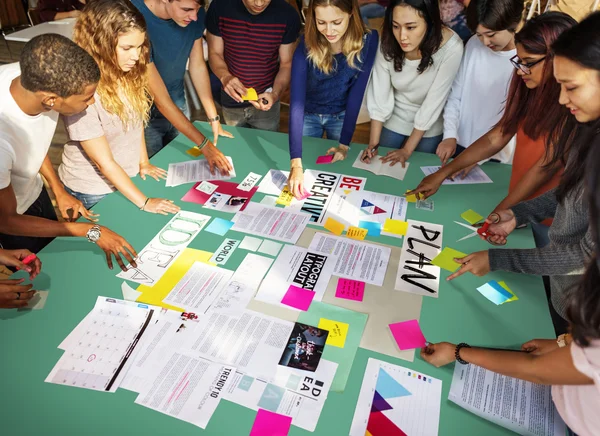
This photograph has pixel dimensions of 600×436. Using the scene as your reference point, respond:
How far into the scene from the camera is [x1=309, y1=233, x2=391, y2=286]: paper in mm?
1345

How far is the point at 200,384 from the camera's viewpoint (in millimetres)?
1035

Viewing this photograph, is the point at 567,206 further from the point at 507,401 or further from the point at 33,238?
the point at 33,238

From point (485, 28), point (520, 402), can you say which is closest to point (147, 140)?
point (485, 28)

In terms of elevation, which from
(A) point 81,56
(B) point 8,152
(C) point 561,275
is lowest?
(C) point 561,275

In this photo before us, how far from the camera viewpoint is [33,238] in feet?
5.52

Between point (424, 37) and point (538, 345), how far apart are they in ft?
4.23

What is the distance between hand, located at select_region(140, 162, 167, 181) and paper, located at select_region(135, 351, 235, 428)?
90cm

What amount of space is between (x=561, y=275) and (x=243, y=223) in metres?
1.02

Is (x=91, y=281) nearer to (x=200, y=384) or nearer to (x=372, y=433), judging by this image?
(x=200, y=384)

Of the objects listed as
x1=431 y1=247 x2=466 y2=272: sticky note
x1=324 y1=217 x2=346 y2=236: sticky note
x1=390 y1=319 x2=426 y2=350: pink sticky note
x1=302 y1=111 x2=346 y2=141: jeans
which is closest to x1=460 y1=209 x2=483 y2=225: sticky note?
x1=431 y1=247 x2=466 y2=272: sticky note

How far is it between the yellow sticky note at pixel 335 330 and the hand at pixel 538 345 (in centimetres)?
47

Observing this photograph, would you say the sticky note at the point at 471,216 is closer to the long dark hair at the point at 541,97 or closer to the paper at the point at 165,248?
the long dark hair at the point at 541,97

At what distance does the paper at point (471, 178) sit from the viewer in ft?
5.91

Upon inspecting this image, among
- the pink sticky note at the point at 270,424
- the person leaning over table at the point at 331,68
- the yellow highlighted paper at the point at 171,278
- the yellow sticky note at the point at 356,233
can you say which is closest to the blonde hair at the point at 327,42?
the person leaning over table at the point at 331,68
